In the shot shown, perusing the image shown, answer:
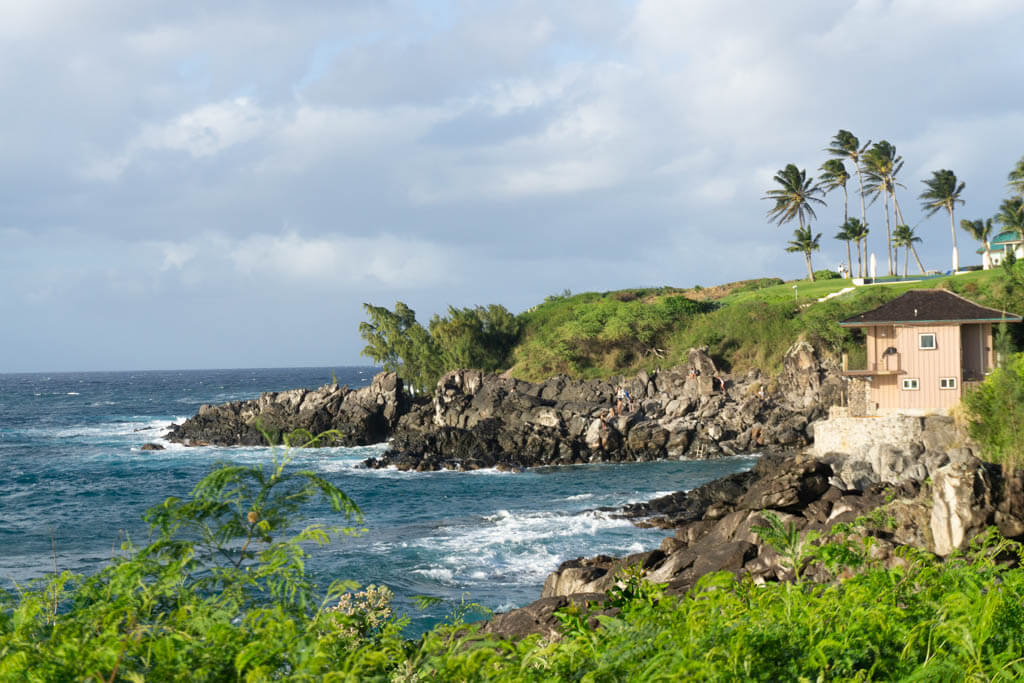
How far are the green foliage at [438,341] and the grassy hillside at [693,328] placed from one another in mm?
1935

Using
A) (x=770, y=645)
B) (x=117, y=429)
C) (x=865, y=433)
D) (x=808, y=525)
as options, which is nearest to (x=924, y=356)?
(x=865, y=433)

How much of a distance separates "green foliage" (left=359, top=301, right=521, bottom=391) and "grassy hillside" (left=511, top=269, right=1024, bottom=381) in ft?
6.35

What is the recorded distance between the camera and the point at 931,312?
99.9 feet

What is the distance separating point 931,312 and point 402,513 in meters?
21.7

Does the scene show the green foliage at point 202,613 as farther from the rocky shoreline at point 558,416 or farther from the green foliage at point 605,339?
the green foliage at point 605,339

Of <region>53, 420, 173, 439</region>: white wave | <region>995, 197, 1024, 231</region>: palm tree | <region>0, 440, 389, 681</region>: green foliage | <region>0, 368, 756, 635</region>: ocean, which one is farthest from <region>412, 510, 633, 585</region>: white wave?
<region>995, 197, 1024, 231</region>: palm tree

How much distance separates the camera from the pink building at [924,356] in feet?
97.9

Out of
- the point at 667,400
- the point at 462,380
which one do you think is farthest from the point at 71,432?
the point at 667,400

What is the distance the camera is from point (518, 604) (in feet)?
59.6

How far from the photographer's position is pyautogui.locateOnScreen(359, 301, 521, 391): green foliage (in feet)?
205

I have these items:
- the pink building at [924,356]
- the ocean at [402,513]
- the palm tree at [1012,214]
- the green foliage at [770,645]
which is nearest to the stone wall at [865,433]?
the pink building at [924,356]

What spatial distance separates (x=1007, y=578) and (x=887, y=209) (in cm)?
7658

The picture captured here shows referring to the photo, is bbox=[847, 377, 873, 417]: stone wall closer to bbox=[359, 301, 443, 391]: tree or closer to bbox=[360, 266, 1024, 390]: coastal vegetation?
bbox=[360, 266, 1024, 390]: coastal vegetation

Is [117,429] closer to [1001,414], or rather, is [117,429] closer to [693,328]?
[693,328]
